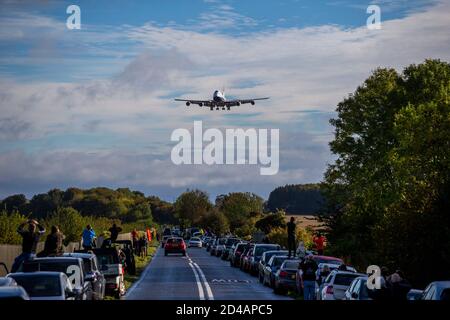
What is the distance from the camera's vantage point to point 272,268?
40.6 meters

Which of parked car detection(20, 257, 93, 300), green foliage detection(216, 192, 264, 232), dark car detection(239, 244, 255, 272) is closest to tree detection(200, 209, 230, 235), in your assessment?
green foliage detection(216, 192, 264, 232)

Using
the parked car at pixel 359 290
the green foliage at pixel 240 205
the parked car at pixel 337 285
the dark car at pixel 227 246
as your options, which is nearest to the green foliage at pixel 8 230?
the parked car at pixel 337 285

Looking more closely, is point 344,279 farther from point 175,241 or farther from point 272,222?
point 272,222

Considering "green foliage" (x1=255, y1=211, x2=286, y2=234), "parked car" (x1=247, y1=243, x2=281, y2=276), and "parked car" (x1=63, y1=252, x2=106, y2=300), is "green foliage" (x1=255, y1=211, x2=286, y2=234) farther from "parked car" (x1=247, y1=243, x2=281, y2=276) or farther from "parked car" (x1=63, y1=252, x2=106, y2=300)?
"parked car" (x1=63, y1=252, x2=106, y2=300)

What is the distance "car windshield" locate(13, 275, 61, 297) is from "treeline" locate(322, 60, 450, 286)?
581 inches

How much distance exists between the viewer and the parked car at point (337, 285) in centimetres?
2747

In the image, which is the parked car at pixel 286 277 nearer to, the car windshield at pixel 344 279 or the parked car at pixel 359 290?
the car windshield at pixel 344 279

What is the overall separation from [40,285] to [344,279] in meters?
10.0

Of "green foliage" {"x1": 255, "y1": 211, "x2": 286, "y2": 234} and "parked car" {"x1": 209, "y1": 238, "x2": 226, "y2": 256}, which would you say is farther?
"green foliage" {"x1": 255, "y1": 211, "x2": 286, "y2": 234}

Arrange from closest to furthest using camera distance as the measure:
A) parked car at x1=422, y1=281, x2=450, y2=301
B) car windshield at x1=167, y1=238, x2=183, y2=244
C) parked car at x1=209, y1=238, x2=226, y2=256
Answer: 1. parked car at x1=422, y1=281, x2=450, y2=301
2. car windshield at x1=167, y1=238, x2=183, y2=244
3. parked car at x1=209, y1=238, x2=226, y2=256

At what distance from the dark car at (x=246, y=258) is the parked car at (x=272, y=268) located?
38.9 feet

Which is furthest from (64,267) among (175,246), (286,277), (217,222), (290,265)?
(217,222)

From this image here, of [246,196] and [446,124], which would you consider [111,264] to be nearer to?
[446,124]

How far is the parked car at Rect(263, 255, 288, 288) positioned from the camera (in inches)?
1574
